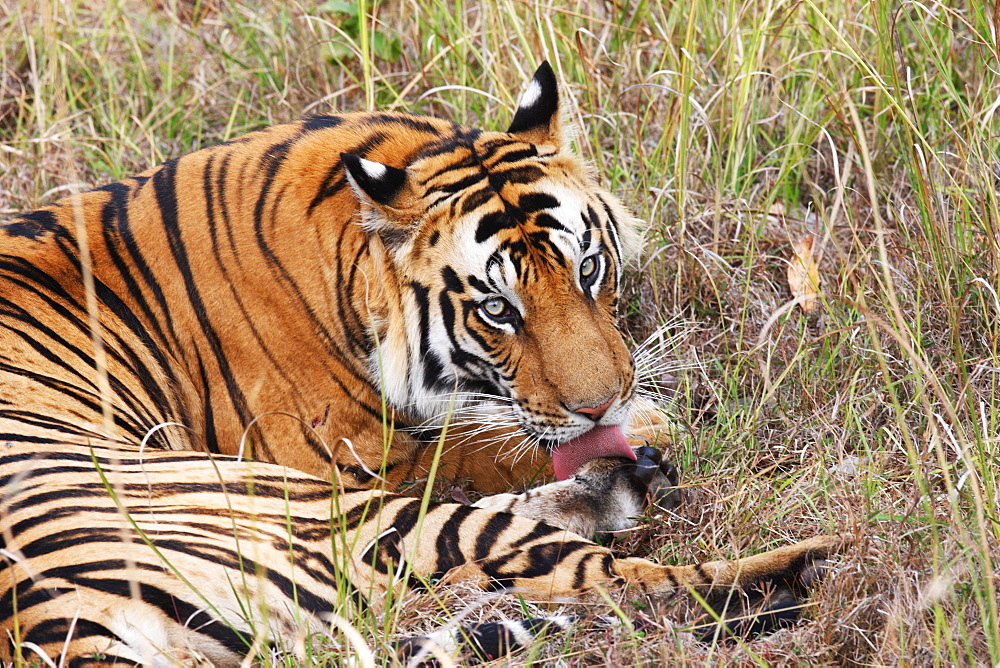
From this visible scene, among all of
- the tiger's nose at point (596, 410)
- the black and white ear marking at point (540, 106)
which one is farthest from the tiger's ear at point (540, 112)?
the tiger's nose at point (596, 410)

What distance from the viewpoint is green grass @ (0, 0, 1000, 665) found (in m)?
2.19

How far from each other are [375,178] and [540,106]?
25.4 inches

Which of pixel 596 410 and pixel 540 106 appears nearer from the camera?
pixel 596 410

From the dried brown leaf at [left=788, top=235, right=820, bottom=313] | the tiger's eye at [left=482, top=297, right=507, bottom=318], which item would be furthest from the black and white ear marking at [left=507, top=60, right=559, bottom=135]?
the dried brown leaf at [left=788, top=235, right=820, bottom=313]

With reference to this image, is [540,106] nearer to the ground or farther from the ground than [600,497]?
farther from the ground

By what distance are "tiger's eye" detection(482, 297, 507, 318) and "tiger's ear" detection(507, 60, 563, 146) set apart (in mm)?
555

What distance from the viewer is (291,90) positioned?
180 inches

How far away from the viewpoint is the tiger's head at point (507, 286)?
2736 mm

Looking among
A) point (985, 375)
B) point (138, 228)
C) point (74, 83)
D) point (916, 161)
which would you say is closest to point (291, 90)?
point (74, 83)

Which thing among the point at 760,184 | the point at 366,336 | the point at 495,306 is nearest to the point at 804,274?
the point at 760,184

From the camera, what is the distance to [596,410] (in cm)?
277

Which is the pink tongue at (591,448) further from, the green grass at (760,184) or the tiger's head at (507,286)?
the green grass at (760,184)

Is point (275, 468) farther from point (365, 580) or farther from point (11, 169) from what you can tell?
point (11, 169)

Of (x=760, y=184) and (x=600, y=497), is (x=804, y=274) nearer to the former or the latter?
(x=760, y=184)
